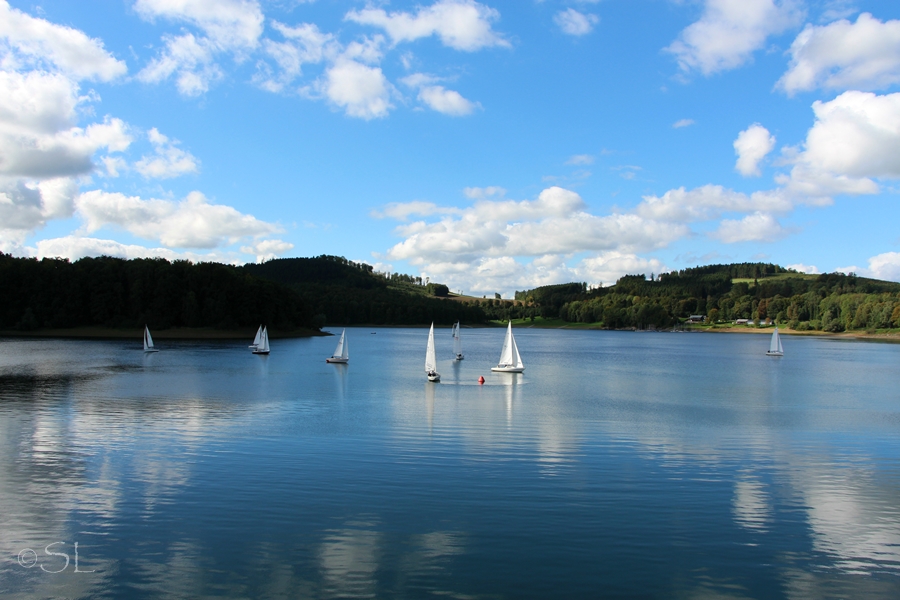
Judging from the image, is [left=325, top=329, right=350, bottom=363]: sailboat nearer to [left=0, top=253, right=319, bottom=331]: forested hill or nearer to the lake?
the lake

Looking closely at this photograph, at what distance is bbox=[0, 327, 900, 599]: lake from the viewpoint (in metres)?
11.3

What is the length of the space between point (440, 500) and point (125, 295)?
124m

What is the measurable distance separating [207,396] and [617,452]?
25053 mm

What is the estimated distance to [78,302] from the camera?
120m

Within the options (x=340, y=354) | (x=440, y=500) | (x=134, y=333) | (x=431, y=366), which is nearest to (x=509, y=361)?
(x=431, y=366)

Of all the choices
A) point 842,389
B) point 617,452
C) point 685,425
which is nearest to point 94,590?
point 617,452

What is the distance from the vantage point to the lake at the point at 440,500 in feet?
37.0

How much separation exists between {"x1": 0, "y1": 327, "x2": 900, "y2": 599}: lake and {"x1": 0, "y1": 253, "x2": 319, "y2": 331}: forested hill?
300 feet

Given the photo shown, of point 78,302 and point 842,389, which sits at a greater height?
point 78,302

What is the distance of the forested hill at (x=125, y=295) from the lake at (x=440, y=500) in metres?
91.6

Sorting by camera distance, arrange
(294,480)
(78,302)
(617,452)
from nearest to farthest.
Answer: (294,480) < (617,452) < (78,302)

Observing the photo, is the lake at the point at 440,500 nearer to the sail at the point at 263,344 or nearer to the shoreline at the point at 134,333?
the sail at the point at 263,344

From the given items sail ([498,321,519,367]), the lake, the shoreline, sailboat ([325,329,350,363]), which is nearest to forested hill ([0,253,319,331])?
the shoreline

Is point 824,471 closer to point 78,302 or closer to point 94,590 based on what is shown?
point 94,590
